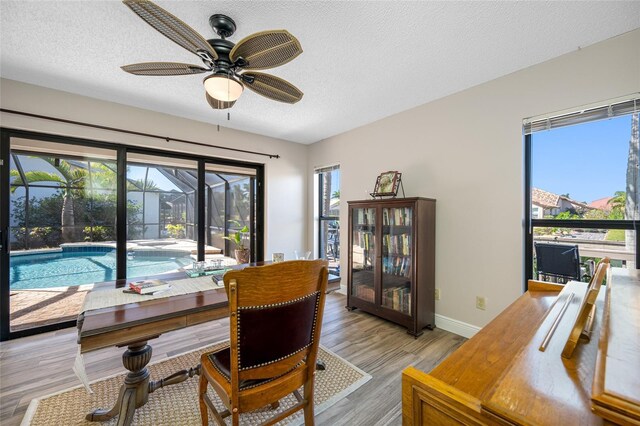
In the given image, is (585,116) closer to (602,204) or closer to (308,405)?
(602,204)

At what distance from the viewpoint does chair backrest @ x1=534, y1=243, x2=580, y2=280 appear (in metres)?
2.11

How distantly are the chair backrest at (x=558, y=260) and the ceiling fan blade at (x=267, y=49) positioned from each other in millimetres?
2511

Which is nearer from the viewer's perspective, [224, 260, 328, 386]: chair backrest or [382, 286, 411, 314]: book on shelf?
[224, 260, 328, 386]: chair backrest

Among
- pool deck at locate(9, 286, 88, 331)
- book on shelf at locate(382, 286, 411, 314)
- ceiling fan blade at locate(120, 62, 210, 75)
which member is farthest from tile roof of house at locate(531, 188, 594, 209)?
pool deck at locate(9, 286, 88, 331)

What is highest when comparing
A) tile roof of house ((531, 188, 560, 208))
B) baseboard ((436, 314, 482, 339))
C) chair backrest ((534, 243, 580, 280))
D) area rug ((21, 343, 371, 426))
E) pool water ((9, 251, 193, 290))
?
tile roof of house ((531, 188, 560, 208))

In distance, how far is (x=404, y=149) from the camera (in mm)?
3145

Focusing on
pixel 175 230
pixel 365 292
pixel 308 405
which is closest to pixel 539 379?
pixel 308 405

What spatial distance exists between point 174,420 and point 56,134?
2.99 meters

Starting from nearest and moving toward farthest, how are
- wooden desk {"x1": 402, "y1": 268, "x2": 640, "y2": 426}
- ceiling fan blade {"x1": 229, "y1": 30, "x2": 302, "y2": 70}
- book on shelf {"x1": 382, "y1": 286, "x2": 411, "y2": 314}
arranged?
wooden desk {"x1": 402, "y1": 268, "x2": 640, "y2": 426} → ceiling fan blade {"x1": 229, "y1": 30, "x2": 302, "y2": 70} → book on shelf {"x1": 382, "y1": 286, "x2": 411, "y2": 314}

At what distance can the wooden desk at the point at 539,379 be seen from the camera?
0.50m

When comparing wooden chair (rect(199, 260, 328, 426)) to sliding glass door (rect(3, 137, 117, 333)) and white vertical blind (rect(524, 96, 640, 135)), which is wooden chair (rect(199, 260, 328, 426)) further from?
sliding glass door (rect(3, 137, 117, 333))

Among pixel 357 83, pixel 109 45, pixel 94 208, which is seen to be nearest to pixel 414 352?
pixel 357 83

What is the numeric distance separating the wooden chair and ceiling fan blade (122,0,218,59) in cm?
119

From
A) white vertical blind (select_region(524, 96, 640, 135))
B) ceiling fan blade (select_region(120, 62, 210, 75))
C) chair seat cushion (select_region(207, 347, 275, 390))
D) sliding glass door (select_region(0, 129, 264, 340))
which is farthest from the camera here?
sliding glass door (select_region(0, 129, 264, 340))
